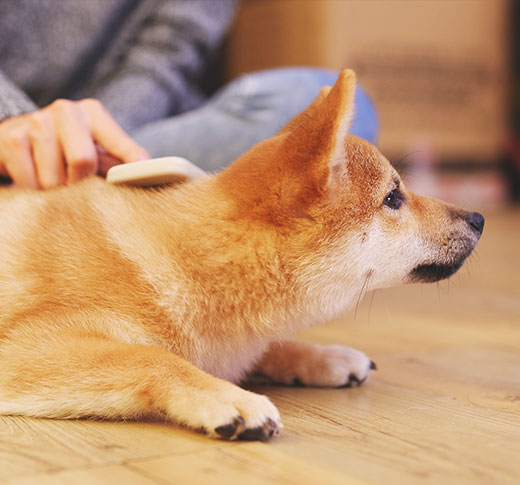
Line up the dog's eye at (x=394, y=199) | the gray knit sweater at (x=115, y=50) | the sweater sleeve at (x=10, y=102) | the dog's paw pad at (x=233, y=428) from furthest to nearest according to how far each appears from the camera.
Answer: the gray knit sweater at (x=115, y=50), the sweater sleeve at (x=10, y=102), the dog's eye at (x=394, y=199), the dog's paw pad at (x=233, y=428)

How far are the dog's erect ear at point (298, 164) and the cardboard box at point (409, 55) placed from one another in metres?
2.74

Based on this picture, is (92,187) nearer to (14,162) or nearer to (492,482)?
(14,162)

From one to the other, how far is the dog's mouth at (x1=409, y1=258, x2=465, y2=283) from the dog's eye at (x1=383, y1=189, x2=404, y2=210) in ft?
0.33

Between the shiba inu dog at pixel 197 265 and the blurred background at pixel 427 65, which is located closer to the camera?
the shiba inu dog at pixel 197 265

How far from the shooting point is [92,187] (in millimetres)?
1116

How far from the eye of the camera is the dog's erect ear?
0.92 m

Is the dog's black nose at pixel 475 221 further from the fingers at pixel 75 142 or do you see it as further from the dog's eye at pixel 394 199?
the fingers at pixel 75 142

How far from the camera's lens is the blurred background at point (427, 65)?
12.1 ft

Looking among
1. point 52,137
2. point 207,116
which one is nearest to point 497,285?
point 207,116

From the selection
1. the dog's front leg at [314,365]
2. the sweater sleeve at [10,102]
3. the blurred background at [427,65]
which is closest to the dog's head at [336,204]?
the dog's front leg at [314,365]

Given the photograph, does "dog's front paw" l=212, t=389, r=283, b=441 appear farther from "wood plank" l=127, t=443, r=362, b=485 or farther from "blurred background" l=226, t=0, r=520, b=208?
"blurred background" l=226, t=0, r=520, b=208

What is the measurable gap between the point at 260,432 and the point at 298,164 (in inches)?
14.3

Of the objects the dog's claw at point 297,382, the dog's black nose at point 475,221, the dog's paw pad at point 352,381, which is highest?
the dog's black nose at point 475,221

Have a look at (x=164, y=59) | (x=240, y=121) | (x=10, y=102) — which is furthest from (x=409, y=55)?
(x=10, y=102)
